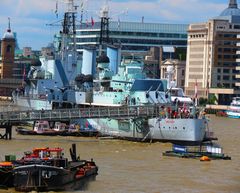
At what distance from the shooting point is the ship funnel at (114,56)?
99.2 meters

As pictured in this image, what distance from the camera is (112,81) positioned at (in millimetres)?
89375

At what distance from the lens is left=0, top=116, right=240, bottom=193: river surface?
48.6 meters

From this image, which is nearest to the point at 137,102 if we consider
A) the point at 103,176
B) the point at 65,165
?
the point at 103,176

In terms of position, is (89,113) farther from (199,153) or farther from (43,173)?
(43,173)

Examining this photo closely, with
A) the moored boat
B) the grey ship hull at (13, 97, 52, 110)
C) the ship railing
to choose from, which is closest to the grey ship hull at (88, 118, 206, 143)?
the ship railing

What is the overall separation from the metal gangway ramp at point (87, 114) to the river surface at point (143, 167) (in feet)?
6.46

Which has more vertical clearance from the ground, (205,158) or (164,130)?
(164,130)

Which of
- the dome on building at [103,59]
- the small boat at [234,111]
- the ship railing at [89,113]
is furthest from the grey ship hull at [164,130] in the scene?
the small boat at [234,111]

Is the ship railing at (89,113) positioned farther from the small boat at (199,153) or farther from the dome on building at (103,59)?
the dome on building at (103,59)

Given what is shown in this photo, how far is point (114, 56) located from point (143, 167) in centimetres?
4430

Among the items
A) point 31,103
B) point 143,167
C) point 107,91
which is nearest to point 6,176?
point 143,167

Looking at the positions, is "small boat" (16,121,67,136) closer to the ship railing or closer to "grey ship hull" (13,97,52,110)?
the ship railing

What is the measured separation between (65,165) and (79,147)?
953 inches

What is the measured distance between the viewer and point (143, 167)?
57.3m
